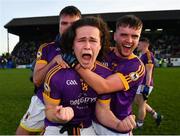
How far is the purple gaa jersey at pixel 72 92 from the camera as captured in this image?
11.3ft

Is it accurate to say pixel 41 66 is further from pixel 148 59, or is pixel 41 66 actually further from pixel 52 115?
pixel 148 59

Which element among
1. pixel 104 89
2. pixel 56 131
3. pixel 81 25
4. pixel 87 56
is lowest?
pixel 56 131

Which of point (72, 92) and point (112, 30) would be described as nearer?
point (72, 92)

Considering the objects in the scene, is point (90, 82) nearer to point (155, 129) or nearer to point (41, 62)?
point (41, 62)

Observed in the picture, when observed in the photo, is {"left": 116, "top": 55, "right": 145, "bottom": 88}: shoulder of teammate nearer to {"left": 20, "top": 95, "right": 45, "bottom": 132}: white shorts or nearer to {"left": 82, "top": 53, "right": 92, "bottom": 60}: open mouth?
{"left": 82, "top": 53, "right": 92, "bottom": 60}: open mouth

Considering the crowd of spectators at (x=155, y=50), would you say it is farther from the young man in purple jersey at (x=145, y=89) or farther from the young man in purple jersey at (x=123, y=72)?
the young man in purple jersey at (x=123, y=72)

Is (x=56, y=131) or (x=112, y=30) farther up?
(x=56, y=131)

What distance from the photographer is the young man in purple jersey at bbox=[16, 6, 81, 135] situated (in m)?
4.78

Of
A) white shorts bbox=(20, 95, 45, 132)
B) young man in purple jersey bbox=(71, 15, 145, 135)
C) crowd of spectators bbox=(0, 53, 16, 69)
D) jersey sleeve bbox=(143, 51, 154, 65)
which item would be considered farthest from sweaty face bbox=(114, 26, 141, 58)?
crowd of spectators bbox=(0, 53, 16, 69)

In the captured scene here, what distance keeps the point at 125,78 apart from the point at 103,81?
404mm

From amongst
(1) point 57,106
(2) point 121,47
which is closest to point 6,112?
(2) point 121,47

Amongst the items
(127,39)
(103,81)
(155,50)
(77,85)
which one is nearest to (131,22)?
(127,39)

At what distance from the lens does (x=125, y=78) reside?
4039mm

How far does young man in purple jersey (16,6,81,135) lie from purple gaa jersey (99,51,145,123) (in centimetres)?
67
